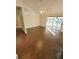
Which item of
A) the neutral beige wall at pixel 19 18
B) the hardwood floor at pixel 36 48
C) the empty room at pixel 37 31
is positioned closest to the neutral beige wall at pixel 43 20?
the empty room at pixel 37 31

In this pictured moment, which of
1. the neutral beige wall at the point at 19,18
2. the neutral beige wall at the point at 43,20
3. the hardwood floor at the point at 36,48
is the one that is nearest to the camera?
the hardwood floor at the point at 36,48

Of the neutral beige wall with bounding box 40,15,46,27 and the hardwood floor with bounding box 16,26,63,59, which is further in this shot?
the neutral beige wall with bounding box 40,15,46,27

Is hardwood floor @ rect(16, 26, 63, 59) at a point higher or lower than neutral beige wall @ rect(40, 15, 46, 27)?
lower

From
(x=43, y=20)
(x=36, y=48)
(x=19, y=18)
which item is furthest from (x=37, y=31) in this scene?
(x=36, y=48)

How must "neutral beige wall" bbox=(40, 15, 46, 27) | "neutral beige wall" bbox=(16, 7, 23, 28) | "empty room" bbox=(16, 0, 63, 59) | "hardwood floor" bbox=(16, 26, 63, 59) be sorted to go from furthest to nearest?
"neutral beige wall" bbox=(40, 15, 46, 27) → "neutral beige wall" bbox=(16, 7, 23, 28) → "empty room" bbox=(16, 0, 63, 59) → "hardwood floor" bbox=(16, 26, 63, 59)

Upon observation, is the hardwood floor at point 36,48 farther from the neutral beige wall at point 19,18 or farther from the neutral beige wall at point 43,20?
the neutral beige wall at point 43,20

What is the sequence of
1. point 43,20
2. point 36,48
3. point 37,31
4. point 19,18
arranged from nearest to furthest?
point 36,48, point 19,18, point 37,31, point 43,20

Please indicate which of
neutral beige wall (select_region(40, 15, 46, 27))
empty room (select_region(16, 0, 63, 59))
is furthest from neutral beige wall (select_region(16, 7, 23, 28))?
neutral beige wall (select_region(40, 15, 46, 27))

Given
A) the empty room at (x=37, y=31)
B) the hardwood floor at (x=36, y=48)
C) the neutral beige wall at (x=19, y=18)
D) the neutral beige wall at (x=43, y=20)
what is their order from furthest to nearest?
the neutral beige wall at (x=43, y=20) → the neutral beige wall at (x=19, y=18) → the empty room at (x=37, y=31) → the hardwood floor at (x=36, y=48)

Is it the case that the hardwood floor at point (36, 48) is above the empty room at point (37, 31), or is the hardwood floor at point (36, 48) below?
below

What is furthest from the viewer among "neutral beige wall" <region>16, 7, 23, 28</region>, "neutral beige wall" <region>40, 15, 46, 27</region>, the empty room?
"neutral beige wall" <region>40, 15, 46, 27</region>

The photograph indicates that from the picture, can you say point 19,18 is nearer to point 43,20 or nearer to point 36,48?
point 36,48

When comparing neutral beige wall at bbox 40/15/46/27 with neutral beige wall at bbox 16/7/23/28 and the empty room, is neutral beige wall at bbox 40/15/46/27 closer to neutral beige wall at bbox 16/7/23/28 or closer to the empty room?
the empty room
